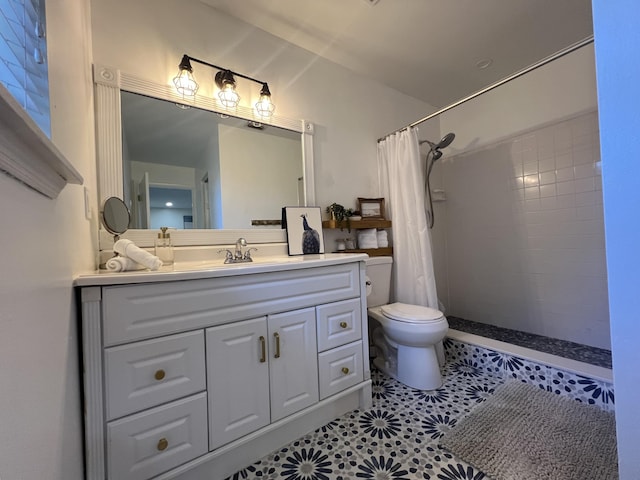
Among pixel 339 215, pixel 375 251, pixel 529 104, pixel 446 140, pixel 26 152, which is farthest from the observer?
pixel 446 140

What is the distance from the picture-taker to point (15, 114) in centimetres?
34

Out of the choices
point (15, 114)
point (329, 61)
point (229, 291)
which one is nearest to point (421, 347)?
point (229, 291)

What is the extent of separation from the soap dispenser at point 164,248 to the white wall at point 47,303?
1.05ft

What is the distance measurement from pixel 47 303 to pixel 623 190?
122 centimetres

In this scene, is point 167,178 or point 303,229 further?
point 303,229

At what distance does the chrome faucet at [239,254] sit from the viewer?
4.80ft

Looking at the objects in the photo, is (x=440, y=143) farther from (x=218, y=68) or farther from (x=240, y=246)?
(x=240, y=246)

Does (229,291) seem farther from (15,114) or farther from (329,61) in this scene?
(329,61)

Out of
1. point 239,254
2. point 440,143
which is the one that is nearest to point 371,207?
point 440,143

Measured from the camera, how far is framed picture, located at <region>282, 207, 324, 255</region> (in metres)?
1.84

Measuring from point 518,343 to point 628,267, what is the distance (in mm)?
1994

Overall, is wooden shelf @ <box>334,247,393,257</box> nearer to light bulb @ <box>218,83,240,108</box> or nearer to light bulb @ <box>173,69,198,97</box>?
light bulb @ <box>218,83,240,108</box>

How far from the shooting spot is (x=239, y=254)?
59.7 inches

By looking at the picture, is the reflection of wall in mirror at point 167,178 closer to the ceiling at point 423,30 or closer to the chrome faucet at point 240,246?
the chrome faucet at point 240,246
